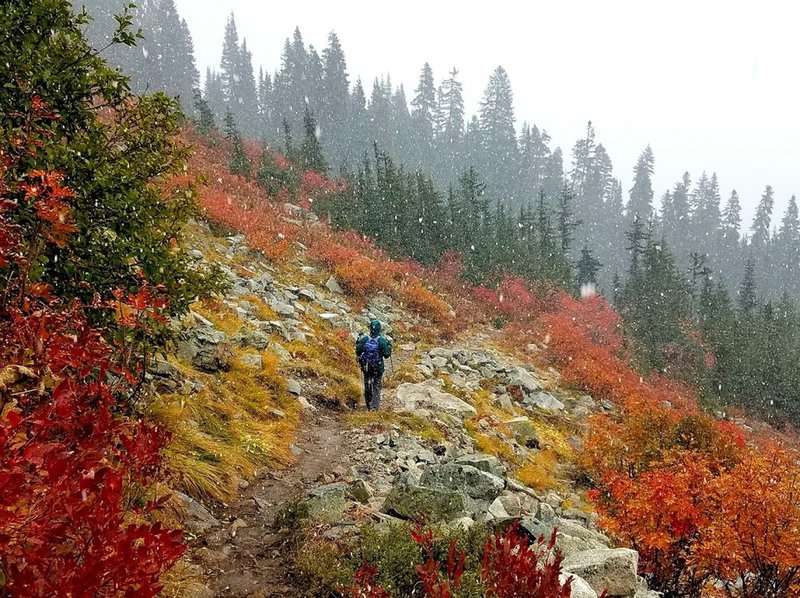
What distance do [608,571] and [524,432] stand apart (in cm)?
870

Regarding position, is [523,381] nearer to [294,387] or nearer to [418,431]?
[418,431]

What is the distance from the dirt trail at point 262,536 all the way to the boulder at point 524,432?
21.3ft

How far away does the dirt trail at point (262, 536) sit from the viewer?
14.3 ft

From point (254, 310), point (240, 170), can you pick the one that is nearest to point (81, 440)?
point (254, 310)

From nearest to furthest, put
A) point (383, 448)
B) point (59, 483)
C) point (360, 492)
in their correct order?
1. point (59, 483)
2. point (360, 492)
3. point (383, 448)

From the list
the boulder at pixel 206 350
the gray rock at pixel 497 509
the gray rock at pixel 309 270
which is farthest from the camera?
the gray rock at pixel 309 270

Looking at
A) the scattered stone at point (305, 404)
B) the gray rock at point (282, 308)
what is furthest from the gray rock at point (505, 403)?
the scattered stone at point (305, 404)

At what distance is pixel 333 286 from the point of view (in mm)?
22203

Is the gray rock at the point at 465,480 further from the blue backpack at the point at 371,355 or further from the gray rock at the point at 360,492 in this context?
the blue backpack at the point at 371,355

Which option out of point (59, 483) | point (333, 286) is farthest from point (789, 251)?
point (59, 483)

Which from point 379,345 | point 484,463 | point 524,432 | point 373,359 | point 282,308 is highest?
point 282,308

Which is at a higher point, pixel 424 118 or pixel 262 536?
pixel 424 118

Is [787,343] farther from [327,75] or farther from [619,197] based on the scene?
[327,75]

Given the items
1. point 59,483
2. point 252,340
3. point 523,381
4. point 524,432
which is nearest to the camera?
point 59,483
